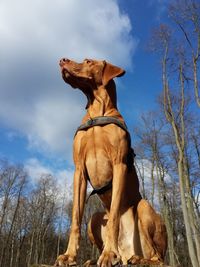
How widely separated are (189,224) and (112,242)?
474 inches

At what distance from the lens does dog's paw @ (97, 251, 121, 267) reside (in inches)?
113

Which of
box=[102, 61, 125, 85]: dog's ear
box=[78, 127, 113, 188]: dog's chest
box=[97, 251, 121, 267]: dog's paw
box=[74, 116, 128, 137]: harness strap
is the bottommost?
box=[97, 251, 121, 267]: dog's paw

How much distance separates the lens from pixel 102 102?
4.04 meters

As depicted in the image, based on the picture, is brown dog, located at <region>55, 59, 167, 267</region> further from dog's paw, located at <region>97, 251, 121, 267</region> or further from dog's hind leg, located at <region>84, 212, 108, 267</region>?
dog's paw, located at <region>97, 251, 121, 267</region>

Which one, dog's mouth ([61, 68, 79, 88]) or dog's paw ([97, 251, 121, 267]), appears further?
dog's mouth ([61, 68, 79, 88])

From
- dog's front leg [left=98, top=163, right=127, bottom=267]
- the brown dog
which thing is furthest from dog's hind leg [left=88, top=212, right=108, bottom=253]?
dog's front leg [left=98, top=163, right=127, bottom=267]

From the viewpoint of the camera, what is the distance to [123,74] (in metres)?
4.13

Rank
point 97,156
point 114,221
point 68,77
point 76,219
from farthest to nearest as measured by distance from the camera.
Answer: point 68,77 → point 97,156 → point 76,219 → point 114,221

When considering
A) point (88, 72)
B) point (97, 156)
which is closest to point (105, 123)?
point (97, 156)

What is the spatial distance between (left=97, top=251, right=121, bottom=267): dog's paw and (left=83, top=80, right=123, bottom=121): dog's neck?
164 centimetres

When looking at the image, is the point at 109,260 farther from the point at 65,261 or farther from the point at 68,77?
the point at 68,77

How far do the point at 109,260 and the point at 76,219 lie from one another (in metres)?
0.70

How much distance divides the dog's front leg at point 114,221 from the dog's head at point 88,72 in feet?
3.91

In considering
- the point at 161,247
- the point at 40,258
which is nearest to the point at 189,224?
the point at 161,247
